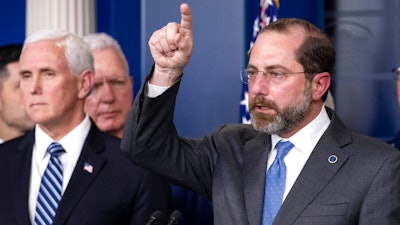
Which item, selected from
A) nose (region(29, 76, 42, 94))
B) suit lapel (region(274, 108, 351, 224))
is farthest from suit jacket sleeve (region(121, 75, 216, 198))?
nose (region(29, 76, 42, 94))

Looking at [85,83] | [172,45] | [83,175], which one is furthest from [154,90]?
[85,83]

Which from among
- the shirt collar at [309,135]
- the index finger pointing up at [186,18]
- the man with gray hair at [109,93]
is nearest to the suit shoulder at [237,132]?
the shirt collar at [309,135]

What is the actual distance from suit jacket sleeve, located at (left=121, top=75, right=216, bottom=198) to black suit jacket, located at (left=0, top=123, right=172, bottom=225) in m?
0.60

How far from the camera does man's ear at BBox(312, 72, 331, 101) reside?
3054 mm

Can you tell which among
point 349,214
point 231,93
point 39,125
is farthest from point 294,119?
point 231,93

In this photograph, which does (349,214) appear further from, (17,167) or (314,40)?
(17,167)

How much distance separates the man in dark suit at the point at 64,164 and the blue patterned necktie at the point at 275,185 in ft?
2.65

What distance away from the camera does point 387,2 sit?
19.2 feet

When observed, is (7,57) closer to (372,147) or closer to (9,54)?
(9,54)

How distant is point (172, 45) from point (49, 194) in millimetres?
992

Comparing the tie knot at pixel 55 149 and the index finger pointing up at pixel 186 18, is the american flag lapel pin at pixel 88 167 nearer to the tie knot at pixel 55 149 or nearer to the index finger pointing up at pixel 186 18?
the tie knot at pixel 55 149

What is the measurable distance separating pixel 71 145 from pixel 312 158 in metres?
1.15

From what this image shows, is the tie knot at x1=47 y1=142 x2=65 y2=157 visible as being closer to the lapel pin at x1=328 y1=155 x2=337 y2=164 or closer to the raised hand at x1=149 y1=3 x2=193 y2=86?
the raised hand at x1=149 y1=3 x2=193 y2=86

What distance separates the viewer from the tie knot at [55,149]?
12.2ft
